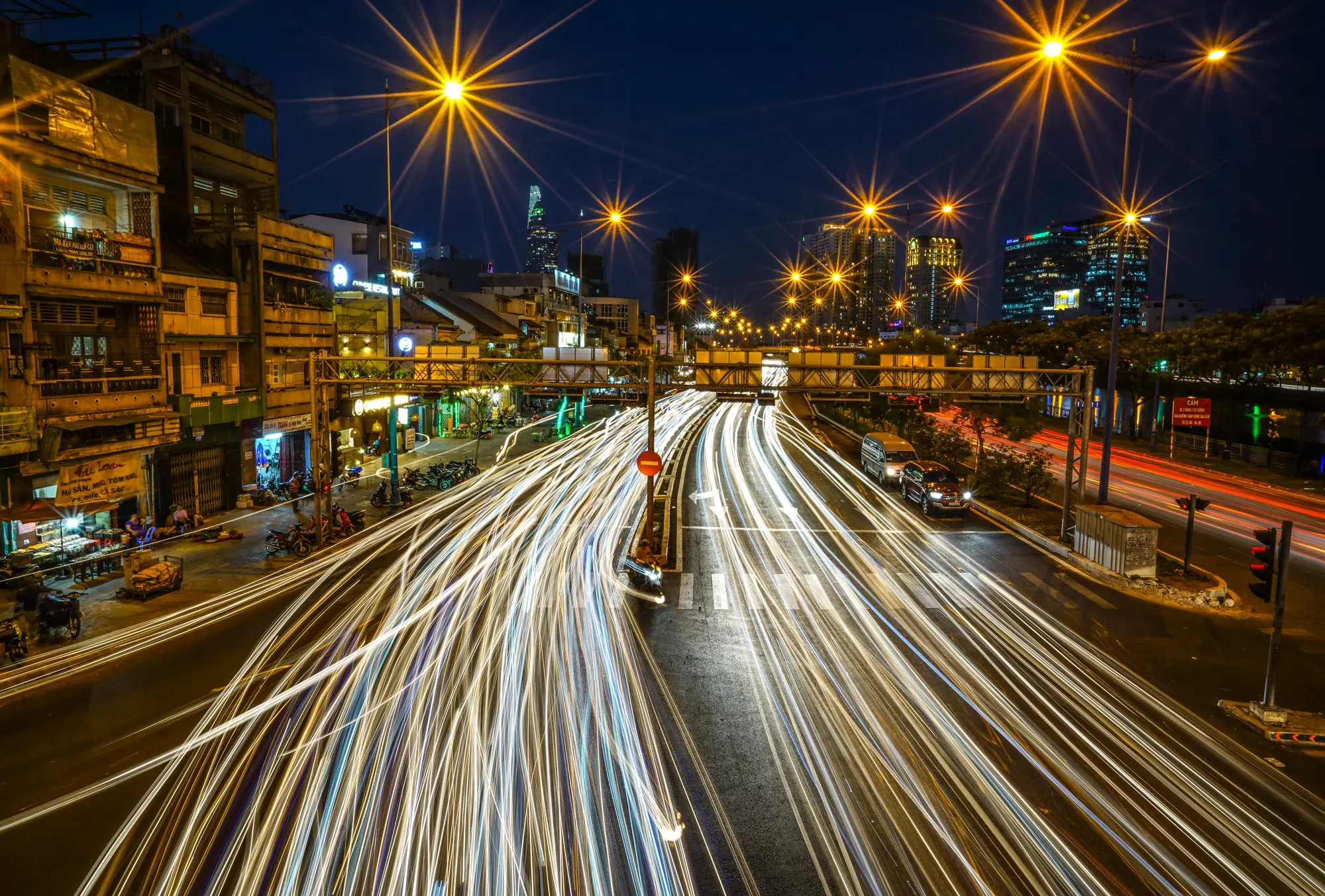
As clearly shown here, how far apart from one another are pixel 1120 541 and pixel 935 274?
117 metres

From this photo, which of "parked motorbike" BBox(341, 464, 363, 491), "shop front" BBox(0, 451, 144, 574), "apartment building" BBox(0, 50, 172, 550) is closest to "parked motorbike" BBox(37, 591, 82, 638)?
"shop front" BBox(0, 451, 144, 574)

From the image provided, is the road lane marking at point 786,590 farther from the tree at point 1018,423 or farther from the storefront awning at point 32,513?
the tree at point 1018,423

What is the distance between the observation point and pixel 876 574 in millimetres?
20781

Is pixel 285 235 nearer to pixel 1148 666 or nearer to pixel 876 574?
pixel 876 574

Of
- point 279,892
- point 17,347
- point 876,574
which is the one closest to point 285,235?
point 17,347

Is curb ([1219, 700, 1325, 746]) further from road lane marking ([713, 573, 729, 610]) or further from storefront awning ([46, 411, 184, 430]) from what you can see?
storefront awning ([46, 411, 184, 430])

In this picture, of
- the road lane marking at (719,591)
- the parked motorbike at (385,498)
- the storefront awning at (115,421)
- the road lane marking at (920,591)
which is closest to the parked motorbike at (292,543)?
the storefront awning at (115,421)

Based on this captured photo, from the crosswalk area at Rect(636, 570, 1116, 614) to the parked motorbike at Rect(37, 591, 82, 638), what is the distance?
1273 cm

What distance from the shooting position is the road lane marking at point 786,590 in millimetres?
18203

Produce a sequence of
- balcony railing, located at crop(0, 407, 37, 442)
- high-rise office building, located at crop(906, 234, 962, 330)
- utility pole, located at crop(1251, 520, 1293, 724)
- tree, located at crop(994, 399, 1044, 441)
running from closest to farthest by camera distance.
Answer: utility pole, located at crop(1251, 520, 1293, 724) < balcony railing, located at crop(0, 407, 37, 442) < tree, located at crop(994, 399, 1044, 441) < high-rise office building, located at crop(906, 234, 962, 330)

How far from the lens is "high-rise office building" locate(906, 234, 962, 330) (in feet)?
294

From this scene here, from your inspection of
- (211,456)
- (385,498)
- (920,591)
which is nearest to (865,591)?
(920,591)

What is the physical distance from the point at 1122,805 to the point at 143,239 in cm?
2687

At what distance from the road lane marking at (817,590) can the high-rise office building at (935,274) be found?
36247mm
